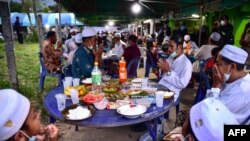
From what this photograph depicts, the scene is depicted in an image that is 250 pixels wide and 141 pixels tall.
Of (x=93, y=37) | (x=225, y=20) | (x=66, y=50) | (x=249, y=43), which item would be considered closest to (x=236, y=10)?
(x=225, y=20)

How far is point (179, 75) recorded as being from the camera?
A: 3.51m

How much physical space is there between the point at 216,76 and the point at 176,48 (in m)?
1.18

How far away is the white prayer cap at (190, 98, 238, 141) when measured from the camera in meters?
1.28

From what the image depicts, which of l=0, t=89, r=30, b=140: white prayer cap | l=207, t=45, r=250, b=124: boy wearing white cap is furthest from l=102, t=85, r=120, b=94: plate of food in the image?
l=0, t=89, r=30, b=140: white prayer cap

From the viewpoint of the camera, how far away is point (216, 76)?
2527 millimetres

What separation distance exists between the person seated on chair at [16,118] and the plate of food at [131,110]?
0.96 meters

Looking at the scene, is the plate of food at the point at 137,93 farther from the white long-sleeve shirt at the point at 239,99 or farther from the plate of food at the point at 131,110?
the white long-sleeve shirt at the point at 239,99

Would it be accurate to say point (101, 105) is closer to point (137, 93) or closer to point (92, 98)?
point (92, 98)

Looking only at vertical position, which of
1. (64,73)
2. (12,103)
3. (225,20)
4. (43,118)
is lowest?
(43,118)

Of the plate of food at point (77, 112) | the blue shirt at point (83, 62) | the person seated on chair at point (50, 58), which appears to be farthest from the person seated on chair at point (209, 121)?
the person seated on chair at point (50, 58)

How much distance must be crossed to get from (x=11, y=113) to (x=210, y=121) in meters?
1.13

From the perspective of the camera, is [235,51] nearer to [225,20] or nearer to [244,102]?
[244,102]

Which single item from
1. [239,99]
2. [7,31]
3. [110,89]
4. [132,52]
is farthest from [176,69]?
[7,31]

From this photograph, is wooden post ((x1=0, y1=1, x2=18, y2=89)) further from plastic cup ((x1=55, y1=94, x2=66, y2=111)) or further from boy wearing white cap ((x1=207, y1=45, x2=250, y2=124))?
boy wearing white cap ((x1=207, y1=45, x2=250, y2=124))
